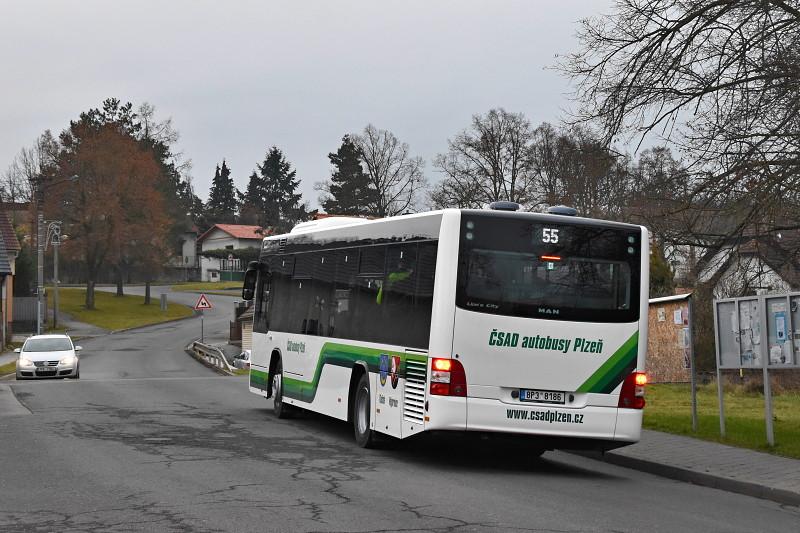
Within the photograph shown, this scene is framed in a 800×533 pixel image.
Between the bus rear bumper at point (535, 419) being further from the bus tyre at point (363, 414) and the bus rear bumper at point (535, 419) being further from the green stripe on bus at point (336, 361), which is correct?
the bus tyre at point (363, 414)

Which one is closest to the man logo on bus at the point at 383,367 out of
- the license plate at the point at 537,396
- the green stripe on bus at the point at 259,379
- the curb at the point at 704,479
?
the license plate at the point at 537,396

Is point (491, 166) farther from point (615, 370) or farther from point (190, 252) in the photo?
point (190, 252)

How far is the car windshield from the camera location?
36522mm

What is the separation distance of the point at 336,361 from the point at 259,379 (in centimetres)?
506

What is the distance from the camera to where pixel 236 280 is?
14388cm

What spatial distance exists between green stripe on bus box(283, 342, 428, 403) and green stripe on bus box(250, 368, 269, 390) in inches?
48.4

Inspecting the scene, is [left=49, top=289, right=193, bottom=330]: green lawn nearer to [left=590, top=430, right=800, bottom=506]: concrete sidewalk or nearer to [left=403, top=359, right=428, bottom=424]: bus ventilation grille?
[left=590, top=430, right=800, bottom=506]: concrete sidewalk

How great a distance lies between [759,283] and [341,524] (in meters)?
11.3

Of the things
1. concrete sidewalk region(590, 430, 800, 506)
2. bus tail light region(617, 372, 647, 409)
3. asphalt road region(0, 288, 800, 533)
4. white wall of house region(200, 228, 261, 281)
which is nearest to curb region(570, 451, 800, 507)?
concrete sidewalk region(590, 430, 800, 506)

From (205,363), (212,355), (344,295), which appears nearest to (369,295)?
(344,295)

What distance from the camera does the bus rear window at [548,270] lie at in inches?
527

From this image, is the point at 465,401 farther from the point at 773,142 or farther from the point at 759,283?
the point at 759,283

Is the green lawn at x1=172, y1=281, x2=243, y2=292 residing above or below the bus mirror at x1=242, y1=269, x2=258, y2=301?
above

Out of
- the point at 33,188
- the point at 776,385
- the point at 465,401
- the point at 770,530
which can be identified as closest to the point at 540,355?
the point at 465,401
